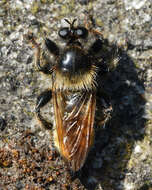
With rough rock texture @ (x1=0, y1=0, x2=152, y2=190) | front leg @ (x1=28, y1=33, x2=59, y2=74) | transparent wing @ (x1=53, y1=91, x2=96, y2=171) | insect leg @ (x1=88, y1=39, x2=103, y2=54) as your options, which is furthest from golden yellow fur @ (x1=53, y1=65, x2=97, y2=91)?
rough rock texture @ (x1=0, y1=0, x2=152, y2=190)

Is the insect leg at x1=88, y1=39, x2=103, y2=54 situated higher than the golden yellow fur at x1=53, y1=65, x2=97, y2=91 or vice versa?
the insect leg at x1=88, y1=39, x2=103, y2=54

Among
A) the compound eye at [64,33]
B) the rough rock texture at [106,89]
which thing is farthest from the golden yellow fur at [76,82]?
the rough rock texture at [106,89]

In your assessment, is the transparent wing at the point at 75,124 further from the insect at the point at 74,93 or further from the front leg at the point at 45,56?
the front leg at the point at 45,56

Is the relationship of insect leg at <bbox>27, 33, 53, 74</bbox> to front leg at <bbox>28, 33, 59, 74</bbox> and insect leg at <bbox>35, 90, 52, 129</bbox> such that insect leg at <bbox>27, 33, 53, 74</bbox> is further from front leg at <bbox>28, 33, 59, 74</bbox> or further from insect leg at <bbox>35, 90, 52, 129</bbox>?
insect leg at <bbox>35, 90, 52, 129</bbox>

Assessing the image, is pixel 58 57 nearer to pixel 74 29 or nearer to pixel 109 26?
pixel 74 29

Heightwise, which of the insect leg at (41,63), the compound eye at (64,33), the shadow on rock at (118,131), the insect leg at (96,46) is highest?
the compound eye at (64,33)

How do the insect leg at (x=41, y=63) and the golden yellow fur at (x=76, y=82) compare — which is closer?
the golden yellow fur at (x=76, y=82)
